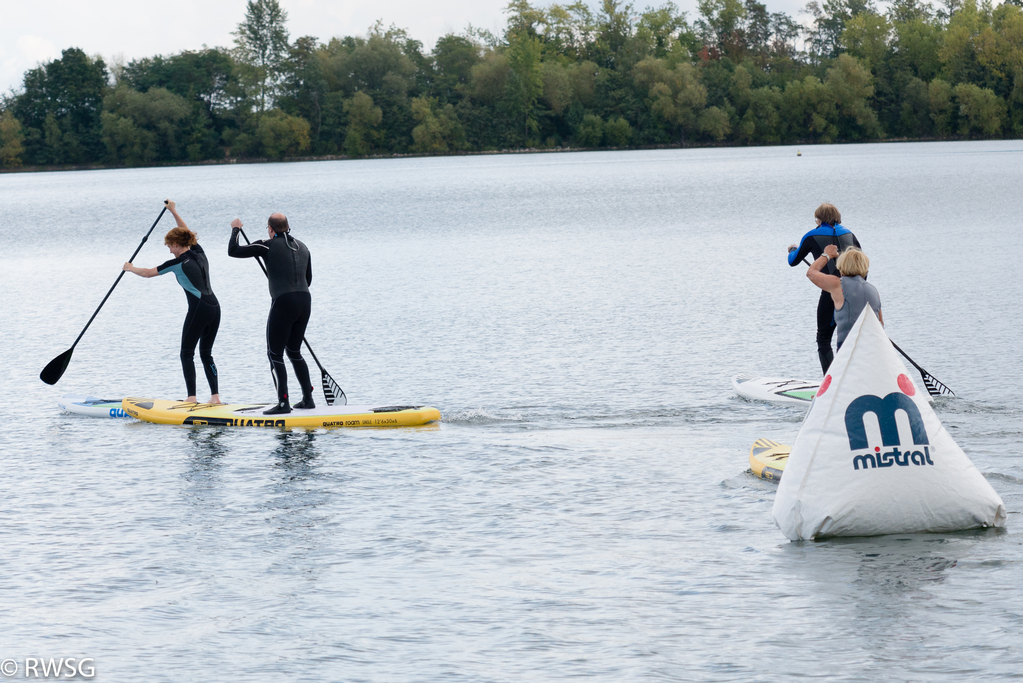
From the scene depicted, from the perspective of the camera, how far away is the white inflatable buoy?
7.25 m

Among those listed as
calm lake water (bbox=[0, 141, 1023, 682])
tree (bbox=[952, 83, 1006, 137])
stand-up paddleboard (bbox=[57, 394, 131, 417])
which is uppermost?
tree (bbox=[952, 83, 1006, 137])

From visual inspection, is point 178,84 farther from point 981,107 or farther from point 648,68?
point 981,107

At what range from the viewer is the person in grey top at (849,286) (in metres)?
8.91

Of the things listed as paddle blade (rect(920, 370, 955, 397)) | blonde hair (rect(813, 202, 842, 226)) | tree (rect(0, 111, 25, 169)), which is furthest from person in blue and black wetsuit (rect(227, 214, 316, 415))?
tree (rect(0, 111, 25, 169))

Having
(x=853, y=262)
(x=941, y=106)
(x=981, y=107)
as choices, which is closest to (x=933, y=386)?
(x=853, y=262)

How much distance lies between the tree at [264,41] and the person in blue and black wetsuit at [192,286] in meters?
122

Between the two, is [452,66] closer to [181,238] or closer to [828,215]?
[181,238]

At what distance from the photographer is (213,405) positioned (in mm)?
12914

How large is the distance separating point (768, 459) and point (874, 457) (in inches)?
96.4

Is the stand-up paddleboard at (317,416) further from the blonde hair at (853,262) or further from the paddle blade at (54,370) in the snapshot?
the blonde hair at (853,262)

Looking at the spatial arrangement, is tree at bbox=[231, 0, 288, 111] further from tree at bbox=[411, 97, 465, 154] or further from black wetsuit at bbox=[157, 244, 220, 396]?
black wetsuit at bbox=[157, 244, 220, 396]

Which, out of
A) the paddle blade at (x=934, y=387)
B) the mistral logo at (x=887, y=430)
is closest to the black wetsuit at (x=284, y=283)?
the mistral logo at (x=887, y=430)

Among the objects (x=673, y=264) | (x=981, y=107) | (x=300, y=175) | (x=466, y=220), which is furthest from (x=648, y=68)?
(x=673, y=264)

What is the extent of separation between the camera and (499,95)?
128625 mm
